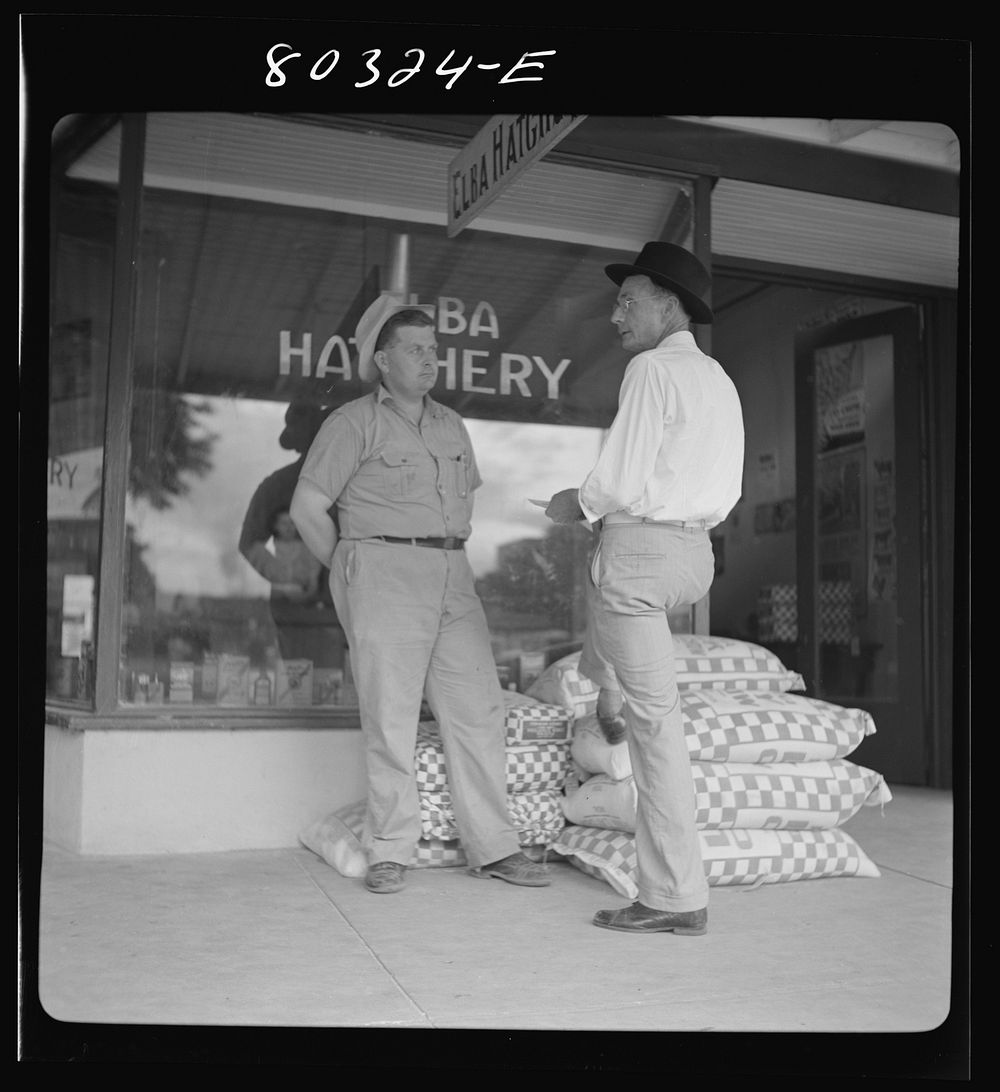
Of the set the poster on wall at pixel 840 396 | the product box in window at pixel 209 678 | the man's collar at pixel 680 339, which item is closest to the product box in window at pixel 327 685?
the product box in window at pixel 209 678

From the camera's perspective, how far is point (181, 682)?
Result: 4.24m

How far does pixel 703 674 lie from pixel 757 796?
21.8 inches

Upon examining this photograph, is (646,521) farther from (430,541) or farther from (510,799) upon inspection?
(510,799)

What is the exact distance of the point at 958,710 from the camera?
7.60 feet

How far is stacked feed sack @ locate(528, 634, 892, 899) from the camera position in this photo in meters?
3.57

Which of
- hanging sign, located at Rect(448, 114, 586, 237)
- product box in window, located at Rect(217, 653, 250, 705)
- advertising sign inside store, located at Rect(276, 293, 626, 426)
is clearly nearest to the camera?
hanging sign, located at Rect(448, 114, 586, 237)

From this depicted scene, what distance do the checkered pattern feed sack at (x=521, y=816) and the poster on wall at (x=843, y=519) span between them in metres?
2.69

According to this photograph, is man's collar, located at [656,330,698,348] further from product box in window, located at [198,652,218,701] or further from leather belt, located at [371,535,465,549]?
product box in window, located at [198,652,218,701]

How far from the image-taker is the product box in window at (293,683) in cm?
438

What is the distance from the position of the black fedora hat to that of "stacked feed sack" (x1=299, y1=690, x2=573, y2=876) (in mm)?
1477

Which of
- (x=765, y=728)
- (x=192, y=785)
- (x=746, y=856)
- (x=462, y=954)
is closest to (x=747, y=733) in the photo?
(x=765, y=728)

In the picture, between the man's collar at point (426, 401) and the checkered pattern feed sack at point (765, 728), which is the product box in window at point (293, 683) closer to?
the man's collar at point (426, 401)

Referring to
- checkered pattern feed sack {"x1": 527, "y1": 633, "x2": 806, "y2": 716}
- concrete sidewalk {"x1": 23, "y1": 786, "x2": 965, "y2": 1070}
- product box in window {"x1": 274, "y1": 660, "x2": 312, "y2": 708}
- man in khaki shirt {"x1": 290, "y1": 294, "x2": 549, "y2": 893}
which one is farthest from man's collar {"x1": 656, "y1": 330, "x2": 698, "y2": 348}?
product box in window {"x1": 274, "y1": 660, "x2": 312, "y2": 708}

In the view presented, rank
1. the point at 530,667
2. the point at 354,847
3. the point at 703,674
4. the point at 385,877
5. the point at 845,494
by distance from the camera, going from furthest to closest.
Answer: the point at 845,494
the point at 530,667
the point at 703,674
the point at 354,847
the point at 385,877
